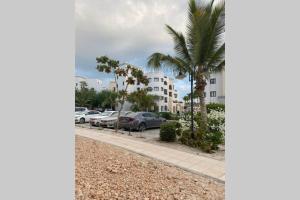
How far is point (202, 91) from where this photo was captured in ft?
36.3

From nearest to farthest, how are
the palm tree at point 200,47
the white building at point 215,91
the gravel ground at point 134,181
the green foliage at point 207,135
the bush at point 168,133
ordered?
the gravel ground at point 134,181 → the green foliage at point 207,135 → the palm tree at point 200,47 → the bush at point 168,133 → the white building at point 215,91

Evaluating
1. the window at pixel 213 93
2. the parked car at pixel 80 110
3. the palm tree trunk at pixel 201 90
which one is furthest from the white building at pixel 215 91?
the palm tree trunk at pixel 201 90

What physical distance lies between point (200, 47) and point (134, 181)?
7.60m

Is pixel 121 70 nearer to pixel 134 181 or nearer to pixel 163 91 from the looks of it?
pixel 134 181

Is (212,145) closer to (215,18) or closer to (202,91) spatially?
(202,91)

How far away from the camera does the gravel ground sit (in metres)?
3.79

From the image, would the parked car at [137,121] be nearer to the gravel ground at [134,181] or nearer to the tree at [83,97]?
the gravel ground at [134,181]

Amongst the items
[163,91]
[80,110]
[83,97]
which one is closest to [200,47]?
[80,110]

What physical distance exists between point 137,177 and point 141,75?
435 inches

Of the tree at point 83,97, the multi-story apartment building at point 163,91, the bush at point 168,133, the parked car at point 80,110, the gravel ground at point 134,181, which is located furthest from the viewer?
the multi-story apartment building at point 163,91

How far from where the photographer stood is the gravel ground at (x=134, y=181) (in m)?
3.79

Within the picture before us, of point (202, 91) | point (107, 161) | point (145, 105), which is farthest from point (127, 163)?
point (145, 105)

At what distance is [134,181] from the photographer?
172 inches

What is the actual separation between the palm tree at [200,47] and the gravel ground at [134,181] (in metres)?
5.84
